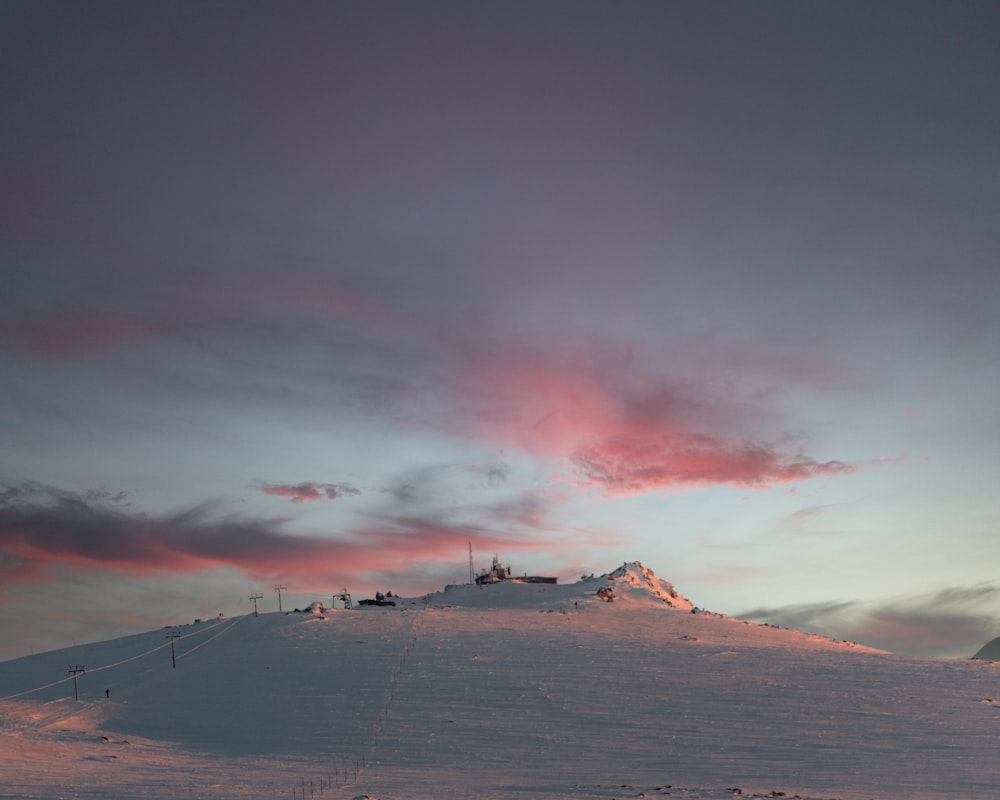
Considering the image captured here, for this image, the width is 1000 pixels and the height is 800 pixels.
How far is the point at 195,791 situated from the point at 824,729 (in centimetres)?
3168

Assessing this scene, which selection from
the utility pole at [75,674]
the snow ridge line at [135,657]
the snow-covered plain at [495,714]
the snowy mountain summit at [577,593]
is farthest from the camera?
the snowy mountain summit at [577,593]

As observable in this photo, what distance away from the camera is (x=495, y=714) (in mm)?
49906

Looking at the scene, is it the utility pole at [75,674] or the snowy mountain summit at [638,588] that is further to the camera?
the snowy mountain summit at [638,588]

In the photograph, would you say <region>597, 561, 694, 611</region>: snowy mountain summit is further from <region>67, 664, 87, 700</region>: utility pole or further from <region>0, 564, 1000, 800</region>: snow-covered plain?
<region>67, 664, 87, 700</region>: utility pole

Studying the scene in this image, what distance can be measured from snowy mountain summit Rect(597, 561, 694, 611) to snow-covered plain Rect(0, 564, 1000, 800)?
790cm

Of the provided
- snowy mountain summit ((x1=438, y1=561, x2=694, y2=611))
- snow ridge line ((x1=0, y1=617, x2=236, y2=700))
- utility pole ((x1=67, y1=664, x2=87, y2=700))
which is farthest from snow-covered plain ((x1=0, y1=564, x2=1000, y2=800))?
snowy mountain summit ((x1=438, y1=561, x2=694, y2=611))

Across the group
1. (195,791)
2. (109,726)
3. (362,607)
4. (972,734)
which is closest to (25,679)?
(109,726)

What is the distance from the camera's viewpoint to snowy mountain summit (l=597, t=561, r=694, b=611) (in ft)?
281

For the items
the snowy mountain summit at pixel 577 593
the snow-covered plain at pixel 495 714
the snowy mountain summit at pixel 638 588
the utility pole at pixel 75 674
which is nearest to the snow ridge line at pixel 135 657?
the snow-covered plain at pixel 495 714

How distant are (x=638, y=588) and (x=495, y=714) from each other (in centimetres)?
4129

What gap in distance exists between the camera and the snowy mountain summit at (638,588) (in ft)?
281

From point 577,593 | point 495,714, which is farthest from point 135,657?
point 577,593

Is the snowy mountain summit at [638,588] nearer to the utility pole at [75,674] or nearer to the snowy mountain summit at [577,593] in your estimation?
the snowy mountain summit at [577,593]

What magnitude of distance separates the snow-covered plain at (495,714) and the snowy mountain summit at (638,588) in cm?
790
